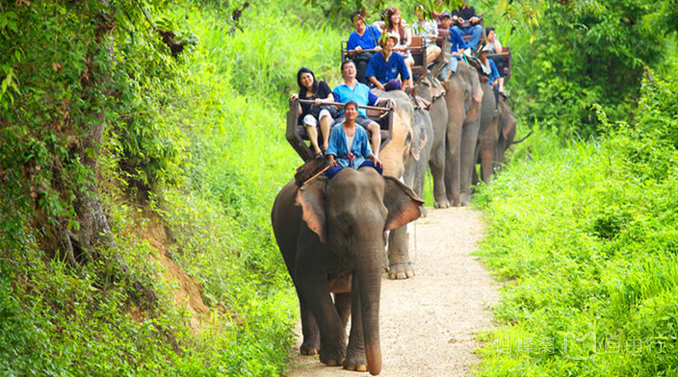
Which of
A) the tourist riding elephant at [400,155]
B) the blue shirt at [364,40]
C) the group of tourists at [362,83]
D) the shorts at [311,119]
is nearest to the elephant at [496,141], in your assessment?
the group of tourists at [362,83]

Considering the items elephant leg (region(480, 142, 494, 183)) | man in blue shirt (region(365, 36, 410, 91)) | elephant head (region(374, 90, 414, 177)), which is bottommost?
elephant leg (region(480, 142, 494, 183))

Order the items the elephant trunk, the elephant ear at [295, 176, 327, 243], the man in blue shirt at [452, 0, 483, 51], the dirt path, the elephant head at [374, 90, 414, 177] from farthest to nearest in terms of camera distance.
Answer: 1. the man in blue shirt at [452, 0, 483, 51]
2. the elephant head at [374, 90, 414, 177]
3. the dirt path
4. the elephant ear at [295, 176, 327, 243]
5. the elephant trunk

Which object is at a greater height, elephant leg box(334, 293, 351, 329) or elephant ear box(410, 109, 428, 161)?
elephant ear box(410, 109, 428, 161)

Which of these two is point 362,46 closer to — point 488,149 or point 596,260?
point 596,260

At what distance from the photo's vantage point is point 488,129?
725 inches

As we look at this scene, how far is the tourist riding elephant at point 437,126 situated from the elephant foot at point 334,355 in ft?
18.8

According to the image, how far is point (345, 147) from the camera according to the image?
8141 millimetres

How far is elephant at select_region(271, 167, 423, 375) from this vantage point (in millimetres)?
7504

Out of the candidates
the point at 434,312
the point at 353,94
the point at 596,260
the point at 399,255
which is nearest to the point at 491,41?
the point at 399,255

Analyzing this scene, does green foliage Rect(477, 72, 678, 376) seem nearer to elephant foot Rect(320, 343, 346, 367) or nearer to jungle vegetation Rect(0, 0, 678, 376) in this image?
jungle vegetation Rect(0, 0, 678, 376)

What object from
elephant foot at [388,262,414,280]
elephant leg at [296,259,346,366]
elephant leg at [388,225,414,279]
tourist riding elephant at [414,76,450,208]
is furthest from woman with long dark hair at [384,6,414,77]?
elephant leg at [296,259,346,366]

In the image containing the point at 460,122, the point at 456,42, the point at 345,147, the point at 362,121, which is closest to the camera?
the point at 345,147

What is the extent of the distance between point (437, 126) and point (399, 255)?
157 inches

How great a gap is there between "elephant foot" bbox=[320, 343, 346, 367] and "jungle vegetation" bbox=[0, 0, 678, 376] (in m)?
0.36
